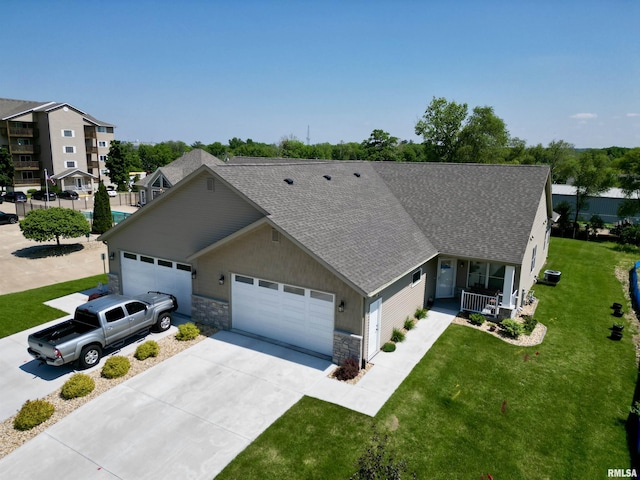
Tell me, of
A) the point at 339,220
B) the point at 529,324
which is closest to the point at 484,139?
the point at 529,324

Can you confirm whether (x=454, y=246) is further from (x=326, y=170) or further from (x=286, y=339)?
(x=286, y=339)

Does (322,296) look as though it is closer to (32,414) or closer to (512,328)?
(512,328)

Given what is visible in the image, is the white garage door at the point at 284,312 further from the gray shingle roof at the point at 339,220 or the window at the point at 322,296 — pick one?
the gray shingle roof at the point at 339,220

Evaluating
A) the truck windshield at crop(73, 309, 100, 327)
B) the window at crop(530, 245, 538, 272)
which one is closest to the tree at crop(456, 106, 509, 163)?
the window at crop(530, 245, 538, 272)

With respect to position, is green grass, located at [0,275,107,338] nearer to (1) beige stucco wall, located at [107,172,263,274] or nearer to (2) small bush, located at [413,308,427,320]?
(1) beige stucco wall, located at [107,172,263,274]

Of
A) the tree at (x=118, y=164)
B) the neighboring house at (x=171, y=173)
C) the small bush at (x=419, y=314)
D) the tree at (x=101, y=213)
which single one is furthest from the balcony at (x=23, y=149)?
the small bush at (x=419, y=314)
